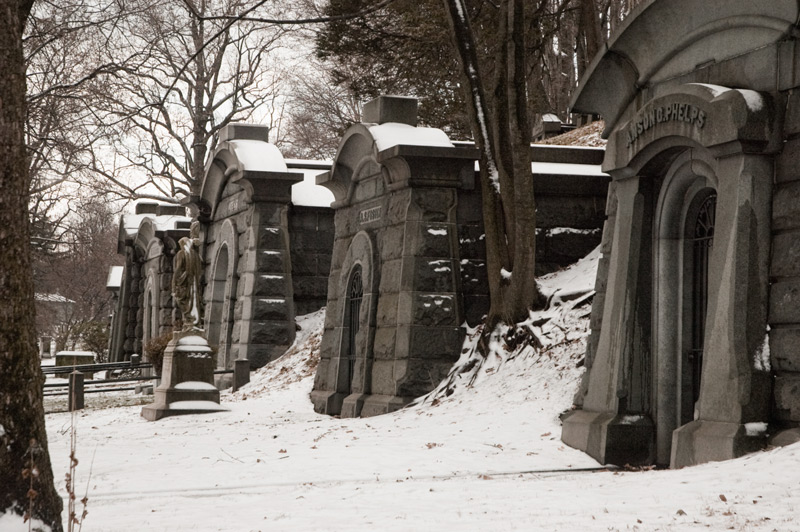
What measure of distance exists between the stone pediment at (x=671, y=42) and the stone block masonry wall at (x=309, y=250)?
962cm

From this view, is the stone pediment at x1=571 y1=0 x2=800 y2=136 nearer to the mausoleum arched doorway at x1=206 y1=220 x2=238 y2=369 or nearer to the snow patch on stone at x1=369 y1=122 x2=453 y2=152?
the snow patch on stone at x1=369 y1=122 x2=453 y2=152

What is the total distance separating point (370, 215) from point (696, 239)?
270 inches

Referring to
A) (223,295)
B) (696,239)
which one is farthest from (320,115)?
(696,239)

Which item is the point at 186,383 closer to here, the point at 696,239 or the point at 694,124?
the point at 696,239

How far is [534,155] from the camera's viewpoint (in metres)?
15.4

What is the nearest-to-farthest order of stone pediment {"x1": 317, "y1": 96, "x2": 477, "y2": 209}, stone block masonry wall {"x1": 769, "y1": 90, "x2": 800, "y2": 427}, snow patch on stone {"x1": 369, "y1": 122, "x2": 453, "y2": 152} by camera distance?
stone block masonry wall {"x1": 769, "y1": 90, "x2": 800, "y2": 427}
stone pediment {"x1": 317, "y1": 96, "x2": 477, "y2": 209}
snow patch on stone {"x1": 369, "y1": 122, "x2": 453, "y2": 152}

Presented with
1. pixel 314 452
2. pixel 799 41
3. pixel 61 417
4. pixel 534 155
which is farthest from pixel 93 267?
pixel 799 41

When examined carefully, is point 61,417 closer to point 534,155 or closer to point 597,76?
point 534,155

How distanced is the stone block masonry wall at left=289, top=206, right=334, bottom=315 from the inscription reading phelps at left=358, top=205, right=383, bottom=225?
3897 millimetres

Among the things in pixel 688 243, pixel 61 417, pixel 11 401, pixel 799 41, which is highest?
pixel 799 41

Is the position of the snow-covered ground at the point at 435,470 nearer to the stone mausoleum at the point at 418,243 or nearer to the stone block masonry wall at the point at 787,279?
the stone mausoleum at the point at 418,243

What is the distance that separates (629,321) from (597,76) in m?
2.59

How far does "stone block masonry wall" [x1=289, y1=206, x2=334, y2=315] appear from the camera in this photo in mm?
20156

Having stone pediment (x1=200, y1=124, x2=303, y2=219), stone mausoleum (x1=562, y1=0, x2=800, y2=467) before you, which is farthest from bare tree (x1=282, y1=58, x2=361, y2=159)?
stone mausoleum (x1=562, y1=0, x2=800, y2=467)
